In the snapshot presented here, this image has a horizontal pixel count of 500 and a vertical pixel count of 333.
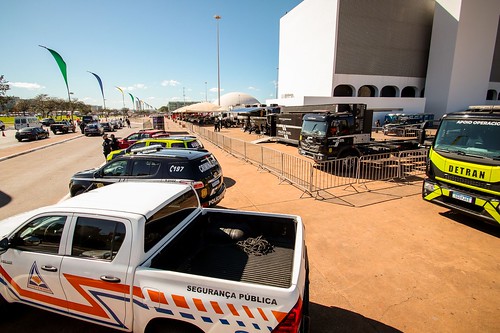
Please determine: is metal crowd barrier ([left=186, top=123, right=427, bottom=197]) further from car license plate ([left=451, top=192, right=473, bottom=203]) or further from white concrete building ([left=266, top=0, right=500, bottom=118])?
white concrete building ([left=266, top=0, right=500, bottom=118])

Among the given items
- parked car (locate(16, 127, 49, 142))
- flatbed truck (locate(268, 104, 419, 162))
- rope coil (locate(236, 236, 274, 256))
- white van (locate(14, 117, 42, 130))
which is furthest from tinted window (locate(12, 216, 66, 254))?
white van (locate(14, 117, 42, 130))

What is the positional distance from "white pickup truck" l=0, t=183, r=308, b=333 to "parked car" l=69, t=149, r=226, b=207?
263 cm

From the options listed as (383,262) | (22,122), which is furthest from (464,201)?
(22,122)

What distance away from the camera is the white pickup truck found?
2.32 m

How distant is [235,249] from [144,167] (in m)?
4.33

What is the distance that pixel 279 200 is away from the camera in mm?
8312

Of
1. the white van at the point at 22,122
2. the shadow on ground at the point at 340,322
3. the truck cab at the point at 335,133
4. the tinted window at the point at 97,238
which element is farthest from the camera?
the white van at the point at 22,122

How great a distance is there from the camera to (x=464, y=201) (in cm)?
597

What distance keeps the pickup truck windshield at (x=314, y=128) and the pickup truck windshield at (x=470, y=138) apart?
538 cm

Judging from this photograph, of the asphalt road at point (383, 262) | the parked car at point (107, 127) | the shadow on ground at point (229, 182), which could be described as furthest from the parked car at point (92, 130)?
the shadow on ground at point (229, 182)

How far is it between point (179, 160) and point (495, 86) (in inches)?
2502

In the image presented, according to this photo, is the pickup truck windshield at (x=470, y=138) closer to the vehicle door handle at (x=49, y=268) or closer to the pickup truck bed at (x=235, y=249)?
the pickup truck bed at (x=235, y=249)

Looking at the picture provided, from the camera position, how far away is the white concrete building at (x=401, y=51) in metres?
38.5

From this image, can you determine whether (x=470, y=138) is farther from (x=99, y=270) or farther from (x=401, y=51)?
(x=401, y=51)
